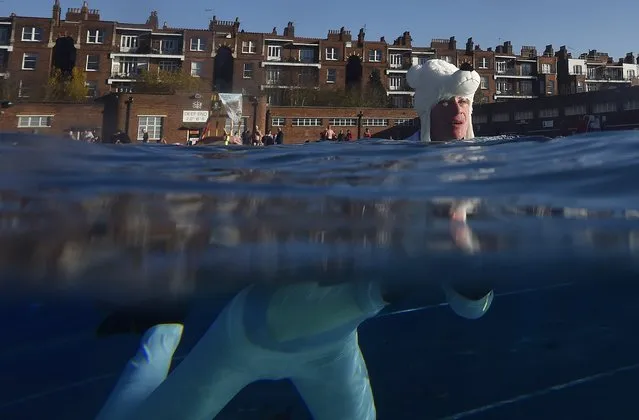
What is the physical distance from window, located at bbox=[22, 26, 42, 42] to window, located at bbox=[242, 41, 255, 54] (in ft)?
63.9

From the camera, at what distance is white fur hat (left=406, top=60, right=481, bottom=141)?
755 cm

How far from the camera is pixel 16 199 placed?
126 inches

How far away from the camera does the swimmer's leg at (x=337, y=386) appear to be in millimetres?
2850

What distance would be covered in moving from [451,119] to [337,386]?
17.4ft

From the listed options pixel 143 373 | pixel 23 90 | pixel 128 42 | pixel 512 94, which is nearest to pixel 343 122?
pixel 128 42

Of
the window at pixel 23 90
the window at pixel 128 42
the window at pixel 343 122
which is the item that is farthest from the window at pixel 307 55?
the window at pixel 23 90

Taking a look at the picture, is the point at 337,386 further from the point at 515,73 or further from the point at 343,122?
the point at 515,73

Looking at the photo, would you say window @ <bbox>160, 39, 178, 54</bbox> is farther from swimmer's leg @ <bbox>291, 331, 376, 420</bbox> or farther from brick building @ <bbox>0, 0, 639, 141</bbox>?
swimmer's leg @ <bbox>291, 331, 376, 420</bbox>

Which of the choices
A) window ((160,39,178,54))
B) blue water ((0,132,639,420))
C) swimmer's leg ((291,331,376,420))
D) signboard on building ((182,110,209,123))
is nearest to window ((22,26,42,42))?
window ((160,39,178,54))

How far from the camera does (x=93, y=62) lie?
49.9 meters

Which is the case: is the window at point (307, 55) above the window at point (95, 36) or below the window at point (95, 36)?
above

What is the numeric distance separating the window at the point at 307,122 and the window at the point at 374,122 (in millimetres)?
3747

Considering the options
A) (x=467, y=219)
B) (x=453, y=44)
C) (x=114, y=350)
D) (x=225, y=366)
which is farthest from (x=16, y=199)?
(x=453, y=44)

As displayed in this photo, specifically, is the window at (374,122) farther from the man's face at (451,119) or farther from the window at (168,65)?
the man's face at (451,119)
